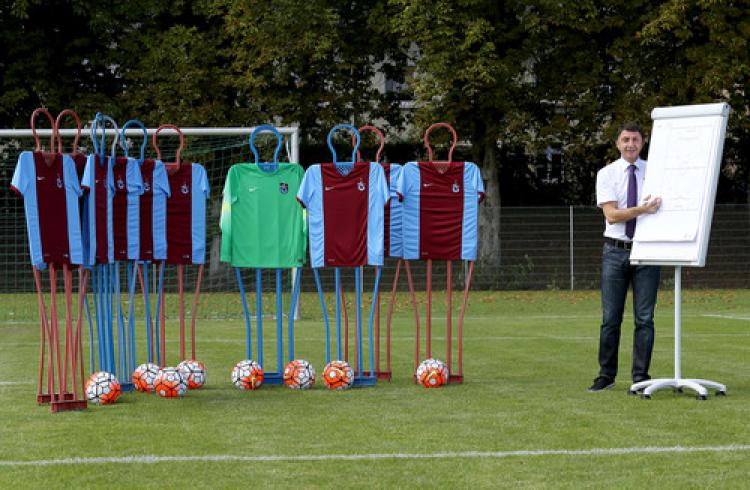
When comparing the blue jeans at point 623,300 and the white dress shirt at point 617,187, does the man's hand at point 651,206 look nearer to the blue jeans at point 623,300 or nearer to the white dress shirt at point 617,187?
the white dress shirt at point 617,187

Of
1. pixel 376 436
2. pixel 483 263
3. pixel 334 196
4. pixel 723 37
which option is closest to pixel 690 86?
pixel 723 37

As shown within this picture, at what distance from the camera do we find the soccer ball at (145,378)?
1088 centimetres

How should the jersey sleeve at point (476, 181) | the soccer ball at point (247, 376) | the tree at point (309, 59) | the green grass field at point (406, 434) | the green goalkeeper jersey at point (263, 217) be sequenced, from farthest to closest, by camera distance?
the tree at point (309, 59) → the green goalkeeper jersey at point (263, 217) → the jersey sleeve at point (476, 181) → the soccer ball at point (247, 376) → the green grass field at point (406, 434)

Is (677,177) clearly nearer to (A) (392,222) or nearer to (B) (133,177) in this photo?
(A) (392,222)

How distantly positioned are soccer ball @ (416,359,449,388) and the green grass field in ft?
0.49

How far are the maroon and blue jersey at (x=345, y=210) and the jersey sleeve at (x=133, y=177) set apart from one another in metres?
1.35

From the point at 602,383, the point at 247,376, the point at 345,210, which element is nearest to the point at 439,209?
the point at 345,210

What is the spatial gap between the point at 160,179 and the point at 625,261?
3.98 metres

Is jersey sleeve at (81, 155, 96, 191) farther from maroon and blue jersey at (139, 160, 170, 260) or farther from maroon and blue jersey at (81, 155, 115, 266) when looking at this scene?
maroon and blue jersey at (139, 160, 170, 260)

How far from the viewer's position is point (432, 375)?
11094 mm

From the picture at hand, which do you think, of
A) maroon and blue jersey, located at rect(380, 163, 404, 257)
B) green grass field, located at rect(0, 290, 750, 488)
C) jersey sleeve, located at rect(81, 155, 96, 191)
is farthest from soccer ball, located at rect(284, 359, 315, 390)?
jersey sleeve, located at rect(81, 155, 96, 191)

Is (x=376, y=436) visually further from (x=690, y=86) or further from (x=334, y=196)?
(x=690, y=86)

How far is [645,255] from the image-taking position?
9.92 meters

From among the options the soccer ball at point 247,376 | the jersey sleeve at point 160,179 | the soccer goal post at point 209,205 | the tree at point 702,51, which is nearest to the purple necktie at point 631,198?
the soccer ball at point 247,376
